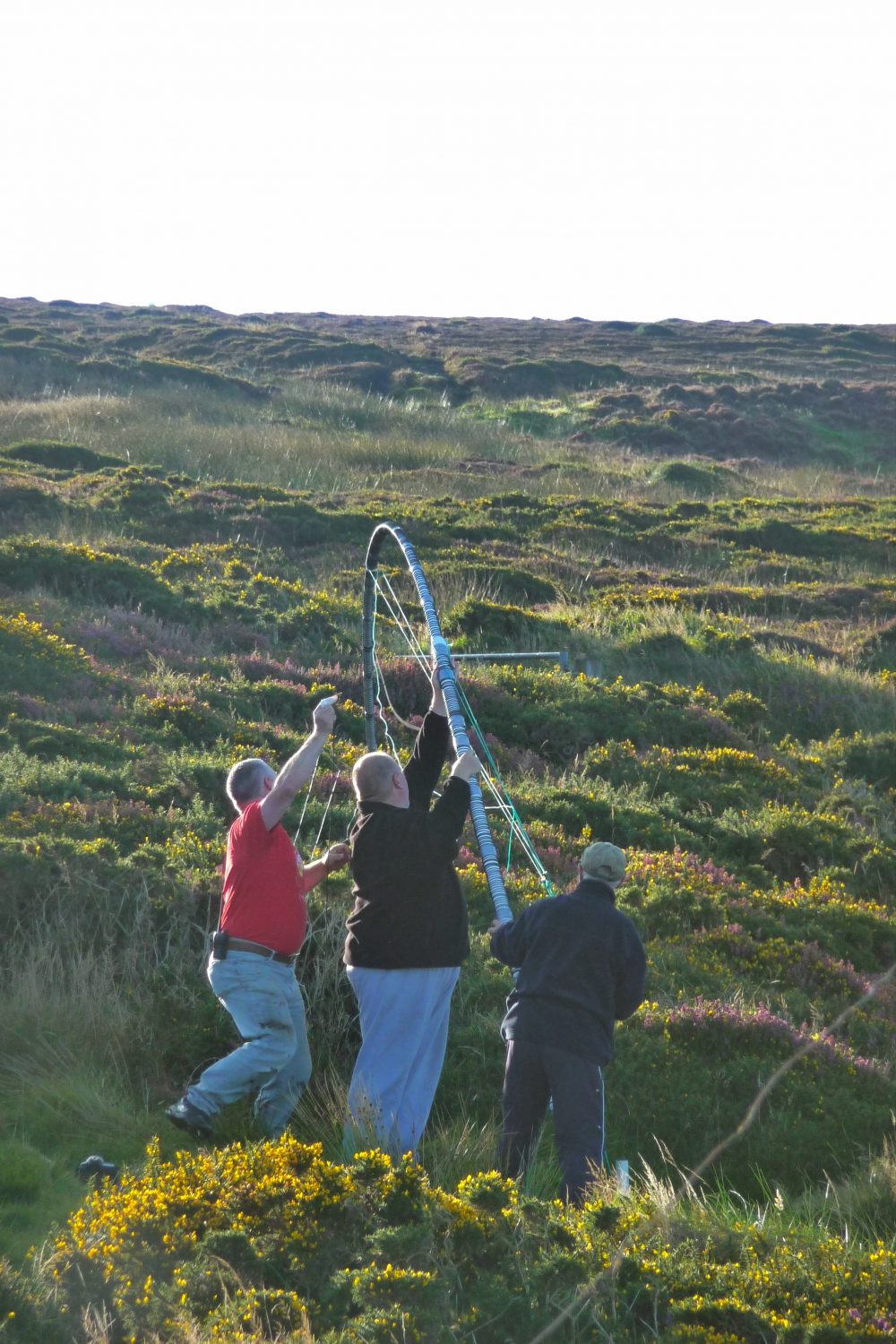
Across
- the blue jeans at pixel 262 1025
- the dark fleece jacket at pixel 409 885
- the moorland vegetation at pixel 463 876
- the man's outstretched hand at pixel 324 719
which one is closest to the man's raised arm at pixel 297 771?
the man's outstretched hand at pixel 324 719

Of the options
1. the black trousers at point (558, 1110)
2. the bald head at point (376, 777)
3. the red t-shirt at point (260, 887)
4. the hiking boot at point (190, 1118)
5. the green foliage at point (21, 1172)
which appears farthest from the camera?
the red t-shirt at point (260, 887)

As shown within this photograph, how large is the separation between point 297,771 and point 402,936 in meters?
0.80

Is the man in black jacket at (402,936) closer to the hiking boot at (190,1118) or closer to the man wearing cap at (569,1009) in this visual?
the man wearing cap at (569,1009)

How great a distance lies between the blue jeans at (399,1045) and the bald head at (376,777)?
0.71 metres

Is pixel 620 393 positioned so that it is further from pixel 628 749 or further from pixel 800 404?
pixel 628 749

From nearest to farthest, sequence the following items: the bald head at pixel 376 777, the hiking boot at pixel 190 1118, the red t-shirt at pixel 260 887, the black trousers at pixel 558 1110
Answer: the black trousers at pixel 558 1110 < the hiking boot at pixel 190 1118 < the bald head at pixel 376 777 < the red t-shirt at pixel 260 887

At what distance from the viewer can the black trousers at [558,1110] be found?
5199mm

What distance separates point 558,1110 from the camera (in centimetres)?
524

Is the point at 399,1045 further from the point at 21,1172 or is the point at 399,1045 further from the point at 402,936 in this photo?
the point at 21,1172

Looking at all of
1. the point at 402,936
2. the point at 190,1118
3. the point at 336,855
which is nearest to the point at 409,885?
the point at 402,936

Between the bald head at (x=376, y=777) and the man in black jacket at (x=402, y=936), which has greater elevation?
the bald head at (x=376, y=777)

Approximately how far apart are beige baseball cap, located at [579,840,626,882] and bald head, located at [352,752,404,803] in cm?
86

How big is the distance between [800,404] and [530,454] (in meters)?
16.8

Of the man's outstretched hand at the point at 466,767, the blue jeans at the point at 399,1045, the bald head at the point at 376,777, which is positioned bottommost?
the blue jeans at the point at 399,1045
